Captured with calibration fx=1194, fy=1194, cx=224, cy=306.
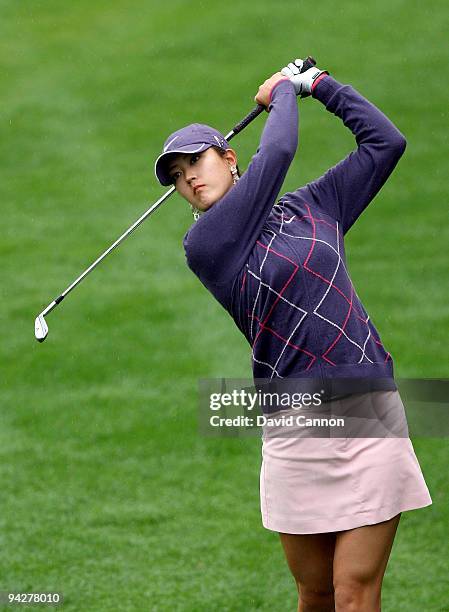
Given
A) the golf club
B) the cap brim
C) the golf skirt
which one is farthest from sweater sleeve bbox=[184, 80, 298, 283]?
the golf skirt

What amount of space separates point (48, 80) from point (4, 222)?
2747 mm

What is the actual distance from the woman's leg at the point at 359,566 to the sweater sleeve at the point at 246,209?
783 millimetres

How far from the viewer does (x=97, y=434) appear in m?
6.45

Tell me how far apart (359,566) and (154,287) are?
17.1 feet

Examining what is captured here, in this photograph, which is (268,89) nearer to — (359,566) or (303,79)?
(303,79)

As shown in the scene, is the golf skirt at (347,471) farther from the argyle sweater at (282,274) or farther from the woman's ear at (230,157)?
the woman's ear at (230,157)

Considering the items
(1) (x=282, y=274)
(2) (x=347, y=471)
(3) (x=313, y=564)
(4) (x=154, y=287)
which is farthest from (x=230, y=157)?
(4) (x=154, y=287)

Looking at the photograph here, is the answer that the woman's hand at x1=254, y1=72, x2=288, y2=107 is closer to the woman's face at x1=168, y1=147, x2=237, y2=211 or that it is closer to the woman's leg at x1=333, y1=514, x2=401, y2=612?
the woman's face at x1=168, y1=147, x2=237, y2=211

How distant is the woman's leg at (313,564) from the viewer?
3.37 metres

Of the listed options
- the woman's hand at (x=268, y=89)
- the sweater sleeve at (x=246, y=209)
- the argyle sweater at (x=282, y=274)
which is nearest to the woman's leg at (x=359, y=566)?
the argyle sweater at (x=282, y=274)

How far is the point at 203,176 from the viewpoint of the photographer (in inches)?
130

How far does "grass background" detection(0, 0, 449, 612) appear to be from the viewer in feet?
A: 16.8

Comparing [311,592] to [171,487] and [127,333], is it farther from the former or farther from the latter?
[127,333]

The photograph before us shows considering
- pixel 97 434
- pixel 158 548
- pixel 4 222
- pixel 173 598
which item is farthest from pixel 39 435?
pixel 4 222
